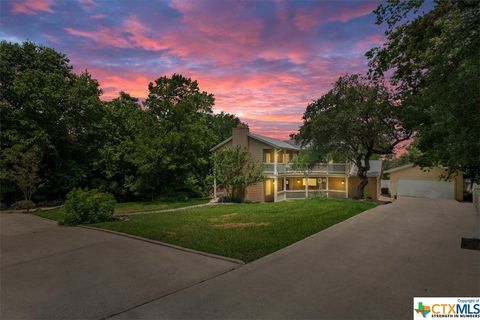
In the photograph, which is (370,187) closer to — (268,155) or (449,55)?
(268,155)

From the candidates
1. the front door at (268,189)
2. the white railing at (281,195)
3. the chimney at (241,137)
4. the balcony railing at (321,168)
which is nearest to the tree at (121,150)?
the chimney at (241,137)

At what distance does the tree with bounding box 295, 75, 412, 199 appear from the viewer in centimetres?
2009

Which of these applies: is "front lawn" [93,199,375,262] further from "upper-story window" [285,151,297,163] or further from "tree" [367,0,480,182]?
"upper-story window" [285,151,297,163]

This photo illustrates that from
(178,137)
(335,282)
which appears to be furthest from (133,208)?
(335,282)

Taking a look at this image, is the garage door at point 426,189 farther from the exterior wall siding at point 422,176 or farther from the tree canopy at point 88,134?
the tree canopy at point 88,134

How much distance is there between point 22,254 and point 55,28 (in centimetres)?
893

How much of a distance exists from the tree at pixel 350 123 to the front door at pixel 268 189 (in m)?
5.90

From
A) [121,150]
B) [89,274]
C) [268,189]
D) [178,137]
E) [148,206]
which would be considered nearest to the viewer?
[89,274]

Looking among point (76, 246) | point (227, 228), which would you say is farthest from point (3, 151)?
point (227, 228)

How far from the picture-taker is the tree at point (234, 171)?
2331cm

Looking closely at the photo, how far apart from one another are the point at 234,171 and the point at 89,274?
57.0 ft

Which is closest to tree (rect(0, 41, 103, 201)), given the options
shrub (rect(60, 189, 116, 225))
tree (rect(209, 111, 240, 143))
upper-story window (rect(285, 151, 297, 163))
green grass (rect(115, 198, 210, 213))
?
green grass (rect(115, 198, 210, 213))

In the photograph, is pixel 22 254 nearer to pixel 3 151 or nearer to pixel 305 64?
pixel 305 64

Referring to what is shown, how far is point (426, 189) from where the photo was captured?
26016mm
